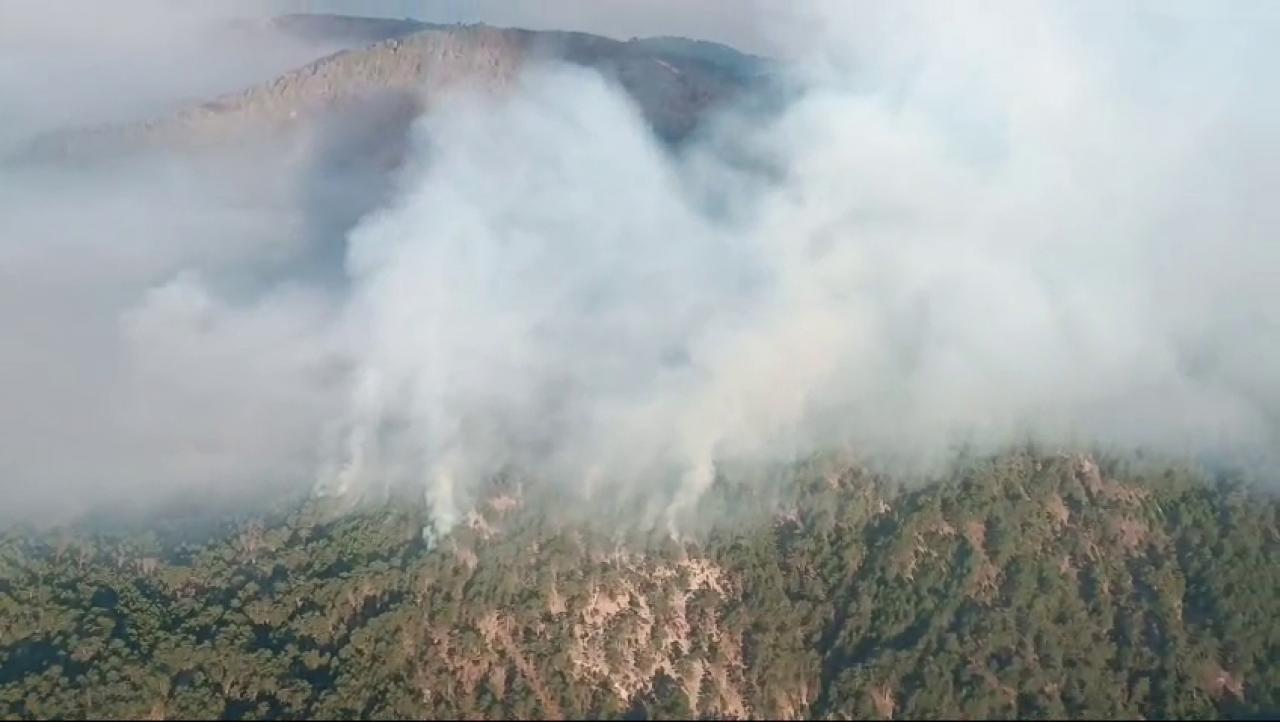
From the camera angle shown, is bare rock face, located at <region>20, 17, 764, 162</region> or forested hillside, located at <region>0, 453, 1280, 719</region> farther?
bare rock face, located at <region>20, 17, 764, 162</region>

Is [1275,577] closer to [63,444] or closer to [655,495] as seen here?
[655,495]

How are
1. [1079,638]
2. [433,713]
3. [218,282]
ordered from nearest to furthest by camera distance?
[433,713], [1079,638], [218,282]

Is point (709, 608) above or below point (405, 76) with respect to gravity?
below

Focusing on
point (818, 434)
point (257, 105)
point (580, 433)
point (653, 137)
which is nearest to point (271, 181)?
point (257, 105)

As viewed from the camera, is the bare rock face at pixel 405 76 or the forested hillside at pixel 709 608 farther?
the bare rock face at pixel 405 76

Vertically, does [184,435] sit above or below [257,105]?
below
